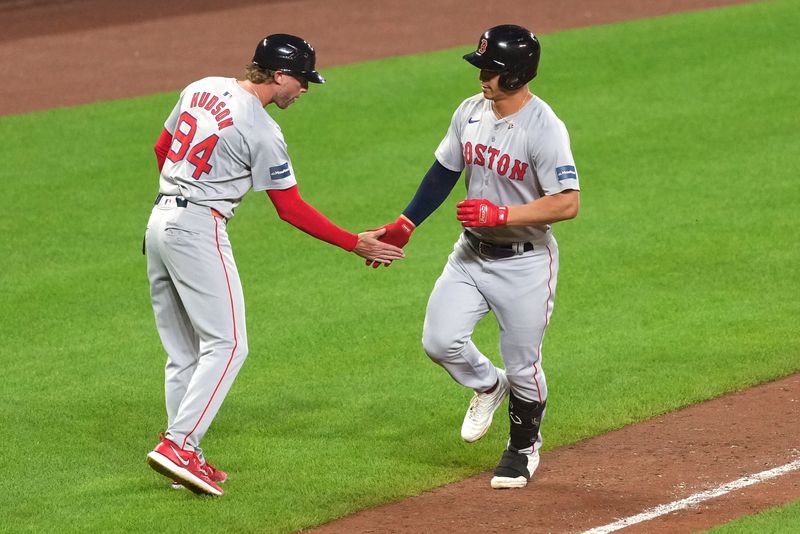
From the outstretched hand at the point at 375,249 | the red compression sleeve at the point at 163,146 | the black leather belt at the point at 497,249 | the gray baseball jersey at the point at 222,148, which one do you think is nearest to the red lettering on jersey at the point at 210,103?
the gray baseball jersey at the point at 222,148

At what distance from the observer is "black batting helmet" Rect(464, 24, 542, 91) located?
594 centimetres

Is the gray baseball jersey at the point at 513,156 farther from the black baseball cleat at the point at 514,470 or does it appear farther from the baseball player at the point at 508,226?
the black baseball cleat at the point at 514,470

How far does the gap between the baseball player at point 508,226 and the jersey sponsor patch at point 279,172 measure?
0.76 metres

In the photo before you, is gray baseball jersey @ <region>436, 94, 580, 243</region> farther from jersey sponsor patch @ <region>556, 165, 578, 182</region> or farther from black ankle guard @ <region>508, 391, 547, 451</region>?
black ankle guard @ <region>508, 391, 547, 451</region>

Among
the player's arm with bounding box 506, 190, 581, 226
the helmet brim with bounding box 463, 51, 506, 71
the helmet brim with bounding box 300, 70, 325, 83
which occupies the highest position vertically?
the helmet brim with bounding box 463, 51, 506, 71

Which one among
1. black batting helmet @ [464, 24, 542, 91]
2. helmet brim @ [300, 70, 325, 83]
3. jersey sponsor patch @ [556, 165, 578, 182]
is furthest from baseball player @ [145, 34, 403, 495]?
jersey sponsor patch @ [556, 165, 578, 182]

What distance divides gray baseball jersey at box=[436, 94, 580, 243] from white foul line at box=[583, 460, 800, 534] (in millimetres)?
1273

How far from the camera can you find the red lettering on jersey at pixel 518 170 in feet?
19.8

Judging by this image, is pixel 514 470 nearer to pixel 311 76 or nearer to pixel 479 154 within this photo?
pixel 479 154

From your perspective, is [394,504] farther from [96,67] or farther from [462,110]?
[96,67]

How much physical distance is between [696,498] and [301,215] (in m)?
2.09

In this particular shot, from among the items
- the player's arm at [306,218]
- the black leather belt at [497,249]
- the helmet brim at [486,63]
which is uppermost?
the helmet brim at [486,63]

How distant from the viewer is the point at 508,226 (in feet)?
19.7

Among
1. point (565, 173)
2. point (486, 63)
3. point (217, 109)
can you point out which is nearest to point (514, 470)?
point (565, 173)
